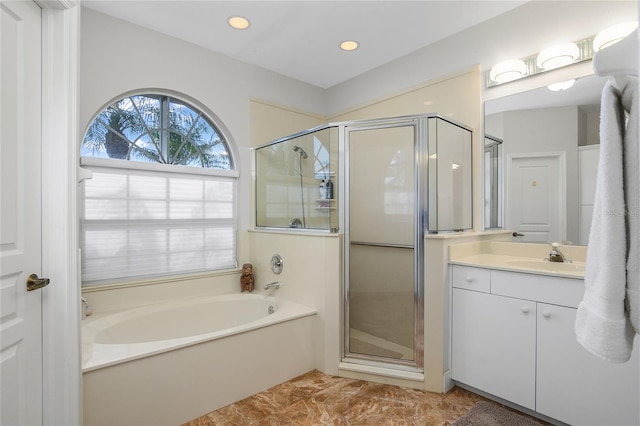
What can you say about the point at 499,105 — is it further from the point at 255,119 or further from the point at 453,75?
the point at 255,119

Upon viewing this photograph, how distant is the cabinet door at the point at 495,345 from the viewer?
1.77 m

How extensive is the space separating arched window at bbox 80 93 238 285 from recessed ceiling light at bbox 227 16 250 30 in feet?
2.72

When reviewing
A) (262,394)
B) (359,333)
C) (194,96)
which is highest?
(194,96)

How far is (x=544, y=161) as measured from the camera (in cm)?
226

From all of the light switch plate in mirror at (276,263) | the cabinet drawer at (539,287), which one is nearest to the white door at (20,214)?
the light switch plate in mirror at (276,263)

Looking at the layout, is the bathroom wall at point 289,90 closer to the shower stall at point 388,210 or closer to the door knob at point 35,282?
the shower stall at point 388,210

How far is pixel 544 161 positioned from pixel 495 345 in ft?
4.36

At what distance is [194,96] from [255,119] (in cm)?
63

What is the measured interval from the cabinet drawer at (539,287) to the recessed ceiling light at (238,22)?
253 centimetres

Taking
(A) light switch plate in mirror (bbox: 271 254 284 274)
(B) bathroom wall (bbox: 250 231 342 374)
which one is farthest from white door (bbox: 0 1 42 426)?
(A) light switch plate in mirror (bbox: 271 254 284 274)

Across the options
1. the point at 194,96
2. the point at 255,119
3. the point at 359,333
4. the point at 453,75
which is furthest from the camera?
the point at 255,119

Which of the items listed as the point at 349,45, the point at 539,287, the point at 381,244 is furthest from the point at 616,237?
the point at 349,45

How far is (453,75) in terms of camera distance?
2670 mm

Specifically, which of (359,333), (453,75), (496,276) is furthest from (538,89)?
(359,333)
